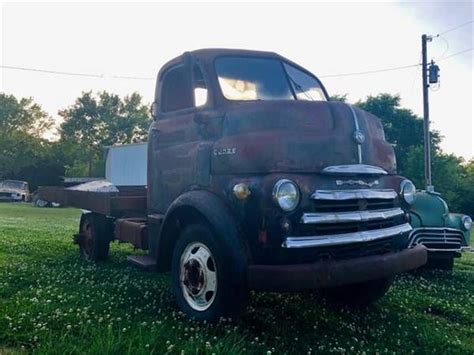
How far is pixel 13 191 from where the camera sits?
38875 millimetres

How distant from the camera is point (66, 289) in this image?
525cm

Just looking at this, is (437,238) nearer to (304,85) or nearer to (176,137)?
(304,85)

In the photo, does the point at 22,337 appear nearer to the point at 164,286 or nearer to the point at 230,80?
the point at 164,286

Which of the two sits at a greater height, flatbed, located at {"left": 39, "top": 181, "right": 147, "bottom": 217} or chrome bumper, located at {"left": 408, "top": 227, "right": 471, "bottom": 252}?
flatbed, located at {"left": 39, "top": 181, "right": 147, "bottom": 217}

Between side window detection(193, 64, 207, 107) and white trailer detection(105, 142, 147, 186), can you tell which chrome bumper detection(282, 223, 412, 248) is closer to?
side window detection(193, 64, 207, 107)

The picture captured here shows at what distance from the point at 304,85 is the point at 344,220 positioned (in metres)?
2.14

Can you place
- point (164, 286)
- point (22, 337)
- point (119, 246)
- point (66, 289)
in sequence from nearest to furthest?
point (22, 337) < point (66, 289) < point (164, 286) < point (119, 246)

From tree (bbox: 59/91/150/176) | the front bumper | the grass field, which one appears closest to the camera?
the front bumper

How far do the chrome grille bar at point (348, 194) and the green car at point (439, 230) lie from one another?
2952 mm

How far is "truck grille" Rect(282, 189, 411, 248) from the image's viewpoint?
11.9 feet

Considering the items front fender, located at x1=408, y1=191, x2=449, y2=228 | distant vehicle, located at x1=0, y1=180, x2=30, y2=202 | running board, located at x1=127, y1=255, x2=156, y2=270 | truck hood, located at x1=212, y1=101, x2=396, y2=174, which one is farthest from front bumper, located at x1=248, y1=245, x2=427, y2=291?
distant vehicle, located at x1=0, y1=180, x2=30, y2=202

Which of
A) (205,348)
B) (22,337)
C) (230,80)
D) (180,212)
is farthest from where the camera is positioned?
(230,80)

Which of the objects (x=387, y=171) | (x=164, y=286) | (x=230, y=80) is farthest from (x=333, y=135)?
(x=164, y=286)

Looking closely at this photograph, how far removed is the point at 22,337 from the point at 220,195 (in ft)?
6.47
